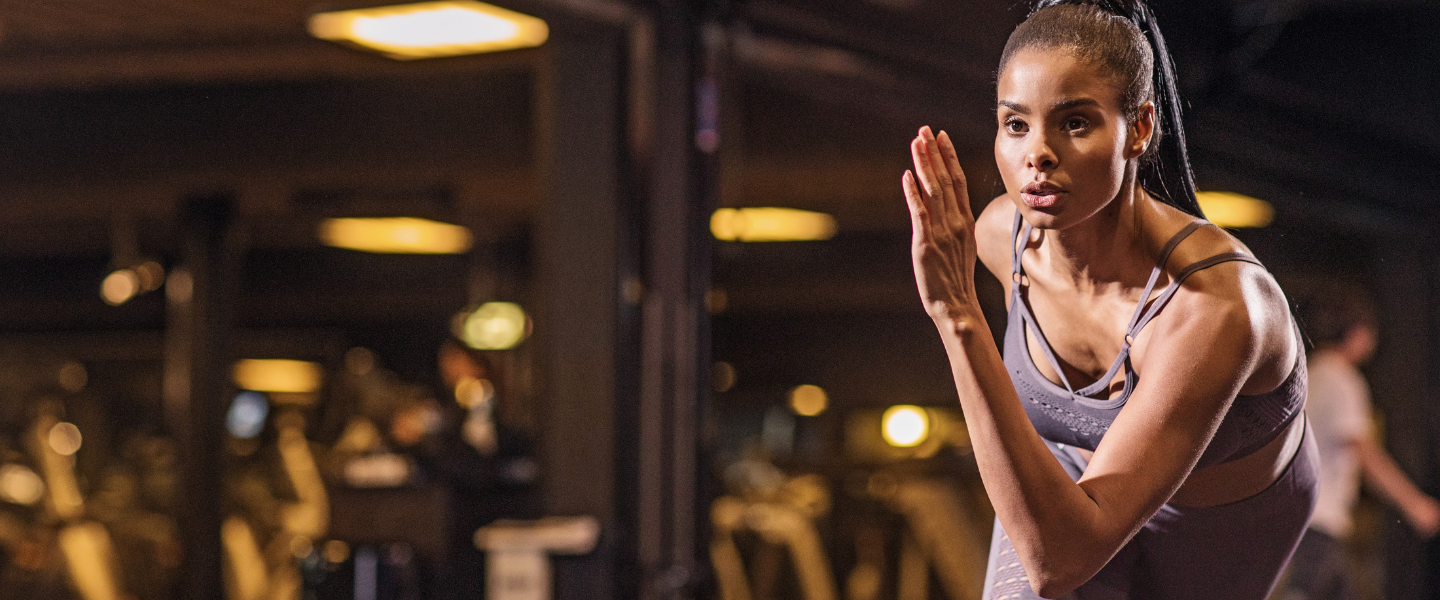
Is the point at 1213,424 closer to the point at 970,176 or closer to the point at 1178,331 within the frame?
the point at 1178,331

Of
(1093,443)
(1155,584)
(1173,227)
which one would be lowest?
(1155,584)

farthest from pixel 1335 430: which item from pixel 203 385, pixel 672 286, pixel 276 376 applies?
pixel 276 376

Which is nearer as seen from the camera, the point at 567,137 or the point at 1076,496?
the point at 1076,496

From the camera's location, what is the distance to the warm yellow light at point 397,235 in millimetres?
9000

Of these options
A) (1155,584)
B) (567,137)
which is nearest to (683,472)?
(567,137)

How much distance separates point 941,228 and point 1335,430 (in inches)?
147

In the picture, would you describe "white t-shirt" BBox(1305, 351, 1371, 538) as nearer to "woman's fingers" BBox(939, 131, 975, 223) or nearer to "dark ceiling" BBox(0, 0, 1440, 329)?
"dark ceiling" BBox(0, 0, 1440, 329)

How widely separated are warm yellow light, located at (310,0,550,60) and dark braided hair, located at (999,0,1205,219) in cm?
363

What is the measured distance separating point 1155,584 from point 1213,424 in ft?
0.74

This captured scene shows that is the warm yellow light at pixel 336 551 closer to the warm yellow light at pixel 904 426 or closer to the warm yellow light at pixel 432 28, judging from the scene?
the warm yellow light at pixel 432 28

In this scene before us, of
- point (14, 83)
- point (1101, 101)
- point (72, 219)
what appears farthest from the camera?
point (72, 219)

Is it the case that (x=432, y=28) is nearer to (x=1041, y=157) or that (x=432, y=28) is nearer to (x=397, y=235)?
(x=1041, y=157)

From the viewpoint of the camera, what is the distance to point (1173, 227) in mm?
889

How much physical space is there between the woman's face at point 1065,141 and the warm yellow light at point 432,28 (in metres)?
3.68
